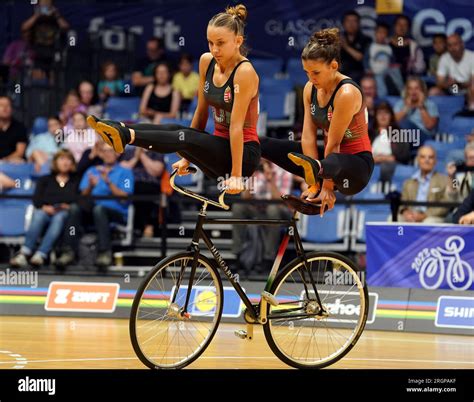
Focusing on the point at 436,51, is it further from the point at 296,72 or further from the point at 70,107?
the point at 70,107

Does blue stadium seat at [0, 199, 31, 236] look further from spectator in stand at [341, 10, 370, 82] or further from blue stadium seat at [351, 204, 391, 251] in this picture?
spectator in stand at [341, 10, 370, 82]

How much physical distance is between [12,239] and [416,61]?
15.5 feet

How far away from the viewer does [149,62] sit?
532 inches

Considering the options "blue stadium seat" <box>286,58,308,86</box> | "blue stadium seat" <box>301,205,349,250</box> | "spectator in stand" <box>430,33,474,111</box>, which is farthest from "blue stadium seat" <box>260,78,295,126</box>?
"blue stadium seat" <box>301,205,349,250</box>

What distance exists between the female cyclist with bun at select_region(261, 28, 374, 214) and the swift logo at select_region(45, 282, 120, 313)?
327 cm

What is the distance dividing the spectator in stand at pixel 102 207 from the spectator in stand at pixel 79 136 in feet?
1.40

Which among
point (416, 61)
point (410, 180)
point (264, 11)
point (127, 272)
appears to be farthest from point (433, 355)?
point (264, 11)

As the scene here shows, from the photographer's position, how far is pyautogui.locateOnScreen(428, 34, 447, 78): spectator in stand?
1262cm

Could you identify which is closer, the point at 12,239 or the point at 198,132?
the point at 198,132

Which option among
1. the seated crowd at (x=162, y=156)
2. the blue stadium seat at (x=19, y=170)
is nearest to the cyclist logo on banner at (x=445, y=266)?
the seated crowd at (x=162, y=156)

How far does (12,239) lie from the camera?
1219 centimetres

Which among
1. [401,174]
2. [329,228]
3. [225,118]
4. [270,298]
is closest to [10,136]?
[329,228]

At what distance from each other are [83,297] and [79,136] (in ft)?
7.71

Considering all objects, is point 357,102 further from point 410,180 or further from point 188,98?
point 188,98
